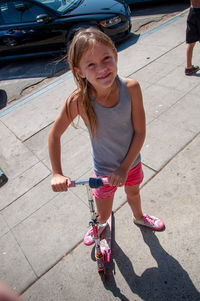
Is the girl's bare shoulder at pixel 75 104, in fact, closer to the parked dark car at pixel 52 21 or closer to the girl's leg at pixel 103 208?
the girl's leg at pixel 103 208

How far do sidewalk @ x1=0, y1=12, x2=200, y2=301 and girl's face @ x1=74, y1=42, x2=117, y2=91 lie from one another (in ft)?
5.16

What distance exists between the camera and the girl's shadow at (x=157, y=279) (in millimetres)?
1860

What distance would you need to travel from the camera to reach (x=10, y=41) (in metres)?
6.50

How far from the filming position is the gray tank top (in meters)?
1.53

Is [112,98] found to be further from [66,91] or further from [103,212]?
[66,91]

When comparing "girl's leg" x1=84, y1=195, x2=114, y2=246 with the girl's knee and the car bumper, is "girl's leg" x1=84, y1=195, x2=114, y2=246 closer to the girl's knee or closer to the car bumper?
the girl's knee

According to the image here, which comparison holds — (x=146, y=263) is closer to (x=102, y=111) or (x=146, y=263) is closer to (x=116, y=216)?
(x=116, y=216)

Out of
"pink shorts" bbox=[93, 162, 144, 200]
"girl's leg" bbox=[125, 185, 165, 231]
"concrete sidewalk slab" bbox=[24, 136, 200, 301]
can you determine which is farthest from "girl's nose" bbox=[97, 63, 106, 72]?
"concrete sidewalk slab" bbox=[24, 136, 200, 301]

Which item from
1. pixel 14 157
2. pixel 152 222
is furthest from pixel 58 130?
pixel 14 157

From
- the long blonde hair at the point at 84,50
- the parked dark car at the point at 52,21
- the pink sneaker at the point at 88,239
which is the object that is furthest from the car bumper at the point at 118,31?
the pink sneaker at the point at 88,239

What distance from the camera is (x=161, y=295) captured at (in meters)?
1.87

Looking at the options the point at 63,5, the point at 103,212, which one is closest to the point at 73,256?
the point at 103,212

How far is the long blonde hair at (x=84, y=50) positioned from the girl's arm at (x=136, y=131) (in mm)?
267

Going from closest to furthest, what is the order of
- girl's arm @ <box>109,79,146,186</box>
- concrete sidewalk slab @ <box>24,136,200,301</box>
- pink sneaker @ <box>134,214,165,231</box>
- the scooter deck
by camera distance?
1. girl's arm @ <box>109,79,146,186</box>
2. concrete sidewalk slab @ <box>24,136,200,301</box>
3. the scooter deck
4. pink sneaker @ <box>134,214,165,231</box>
